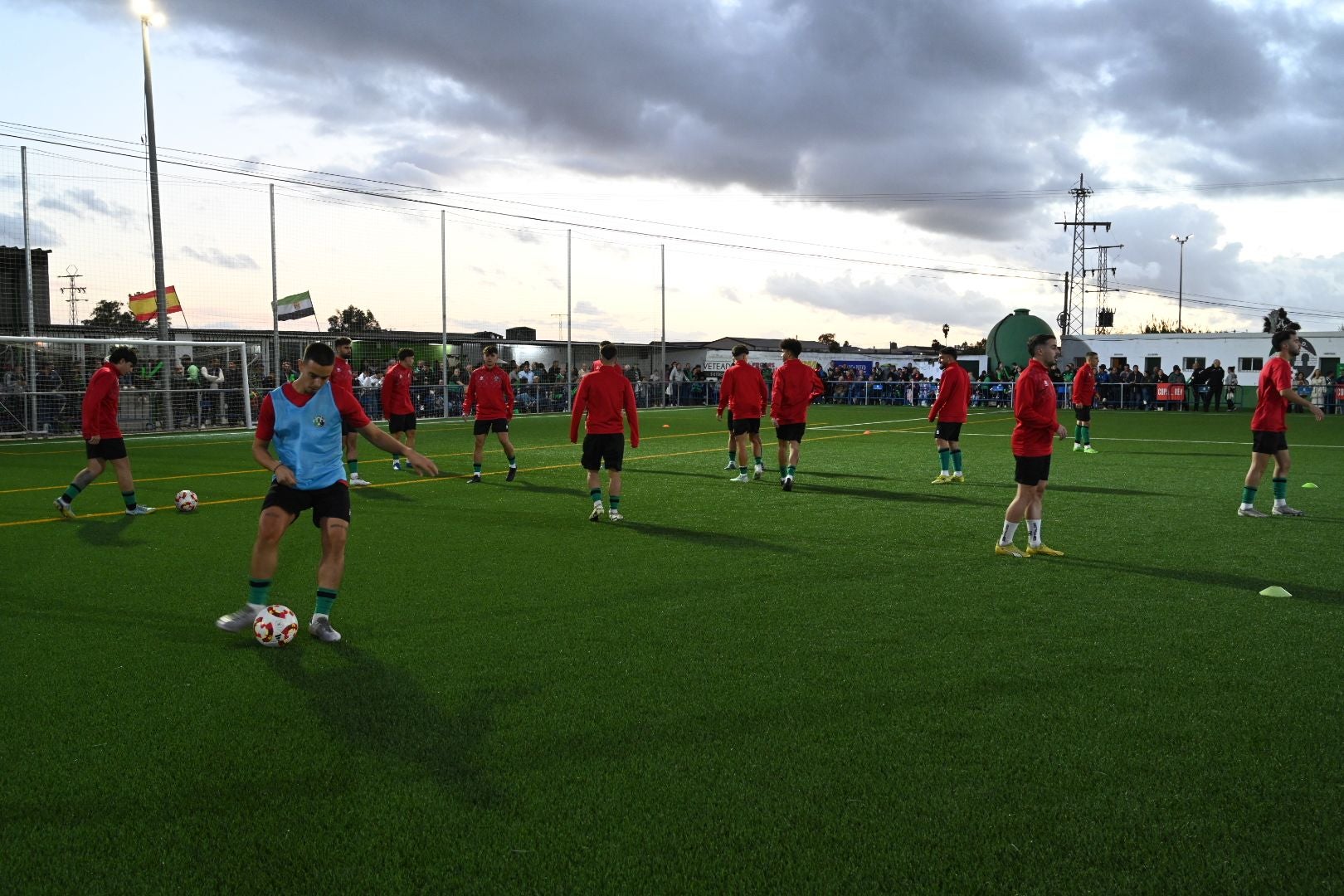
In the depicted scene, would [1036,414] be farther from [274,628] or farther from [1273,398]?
[274,628]

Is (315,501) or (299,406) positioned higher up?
(299,406)

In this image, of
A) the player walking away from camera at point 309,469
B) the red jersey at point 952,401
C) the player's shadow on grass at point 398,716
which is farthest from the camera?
the red jersey at point 952,401

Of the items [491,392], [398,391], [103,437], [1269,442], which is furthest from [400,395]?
[1269,442]

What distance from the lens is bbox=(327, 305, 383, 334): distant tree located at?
38934 mm

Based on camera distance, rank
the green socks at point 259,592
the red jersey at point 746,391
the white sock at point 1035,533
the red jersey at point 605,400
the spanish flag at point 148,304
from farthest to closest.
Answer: the spanish flag at point 148,304 → the red jersey at point 746,391 → the red jersey at point 605,400 → the white sock at point 1035,533 → the green socks at point 259,592

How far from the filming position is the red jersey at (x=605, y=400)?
34.4ft

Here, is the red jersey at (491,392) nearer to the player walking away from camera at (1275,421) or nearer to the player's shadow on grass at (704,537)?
the player's shadow on grass at (704,537)

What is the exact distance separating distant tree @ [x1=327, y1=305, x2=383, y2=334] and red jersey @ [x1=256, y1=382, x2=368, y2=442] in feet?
104

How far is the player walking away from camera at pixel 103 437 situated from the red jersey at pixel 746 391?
304 inches

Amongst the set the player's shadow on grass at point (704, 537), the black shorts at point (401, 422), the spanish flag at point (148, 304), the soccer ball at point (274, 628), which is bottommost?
the player's shadow on grass at point (704, 537)

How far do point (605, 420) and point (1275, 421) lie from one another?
7402mm

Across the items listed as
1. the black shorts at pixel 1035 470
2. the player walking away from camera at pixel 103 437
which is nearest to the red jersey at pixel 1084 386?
the black shorts at pixel 1035 470

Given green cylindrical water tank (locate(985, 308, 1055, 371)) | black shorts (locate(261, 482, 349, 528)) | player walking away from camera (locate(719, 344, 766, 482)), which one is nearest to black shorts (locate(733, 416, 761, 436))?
player walking away from camera (locate(719, 344, 766, 482))

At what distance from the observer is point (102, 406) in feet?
36.0
